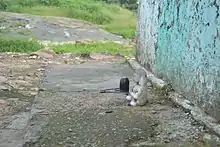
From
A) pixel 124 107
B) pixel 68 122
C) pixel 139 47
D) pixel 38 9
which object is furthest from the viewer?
pixel 38 9

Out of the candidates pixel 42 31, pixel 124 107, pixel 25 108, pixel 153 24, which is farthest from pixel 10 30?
pixel 124 107

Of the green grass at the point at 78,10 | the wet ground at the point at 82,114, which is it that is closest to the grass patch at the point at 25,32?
the green grass at the point at 78,10

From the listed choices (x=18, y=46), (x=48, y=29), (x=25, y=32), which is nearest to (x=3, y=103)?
(x=18, y=46)

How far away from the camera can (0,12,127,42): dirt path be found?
17312 mm

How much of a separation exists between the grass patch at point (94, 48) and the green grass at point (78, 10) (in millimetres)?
7419

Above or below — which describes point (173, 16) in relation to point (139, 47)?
above

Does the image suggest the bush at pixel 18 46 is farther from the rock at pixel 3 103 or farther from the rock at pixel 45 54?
the rock at pixel 3 103

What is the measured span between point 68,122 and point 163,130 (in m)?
1.09

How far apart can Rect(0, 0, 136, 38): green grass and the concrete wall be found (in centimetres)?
1418

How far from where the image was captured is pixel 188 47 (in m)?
6.09

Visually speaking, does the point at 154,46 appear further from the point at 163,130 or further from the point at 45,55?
the point at 45,55

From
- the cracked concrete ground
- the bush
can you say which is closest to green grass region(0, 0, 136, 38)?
the bush

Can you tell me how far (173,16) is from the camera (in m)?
6.93

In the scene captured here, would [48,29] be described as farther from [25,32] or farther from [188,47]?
[188,47]
